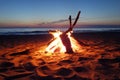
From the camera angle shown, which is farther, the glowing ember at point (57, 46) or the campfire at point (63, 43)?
the glowing ember at point (57, 46)

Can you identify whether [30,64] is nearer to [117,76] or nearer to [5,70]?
[5,70]

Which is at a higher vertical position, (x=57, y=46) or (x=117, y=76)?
(x=57, y=46)

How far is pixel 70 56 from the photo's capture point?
707 cm

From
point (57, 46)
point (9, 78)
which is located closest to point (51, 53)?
point (57, 46)

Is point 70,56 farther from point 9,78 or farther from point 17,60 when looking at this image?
point 9,78

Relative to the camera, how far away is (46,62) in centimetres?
632

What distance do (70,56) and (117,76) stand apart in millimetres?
2490

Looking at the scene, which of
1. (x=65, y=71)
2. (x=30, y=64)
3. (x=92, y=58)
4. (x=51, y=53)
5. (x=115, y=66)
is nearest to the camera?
(x=65, y=71)

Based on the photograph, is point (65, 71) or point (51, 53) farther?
point (51, 53)

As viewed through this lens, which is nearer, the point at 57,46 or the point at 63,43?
the point at 63,43

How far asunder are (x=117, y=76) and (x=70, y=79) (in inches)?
49.0

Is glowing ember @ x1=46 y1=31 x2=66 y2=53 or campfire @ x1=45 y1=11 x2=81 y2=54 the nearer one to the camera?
campfire @ x1=45 y1=11 x2=81 y2=54

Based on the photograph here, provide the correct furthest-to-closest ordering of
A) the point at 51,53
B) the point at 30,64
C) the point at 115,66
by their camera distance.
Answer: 1. the point at 51,53
2. the point at 30,64
3. the point at 115,66

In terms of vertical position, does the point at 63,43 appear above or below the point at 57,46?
above
